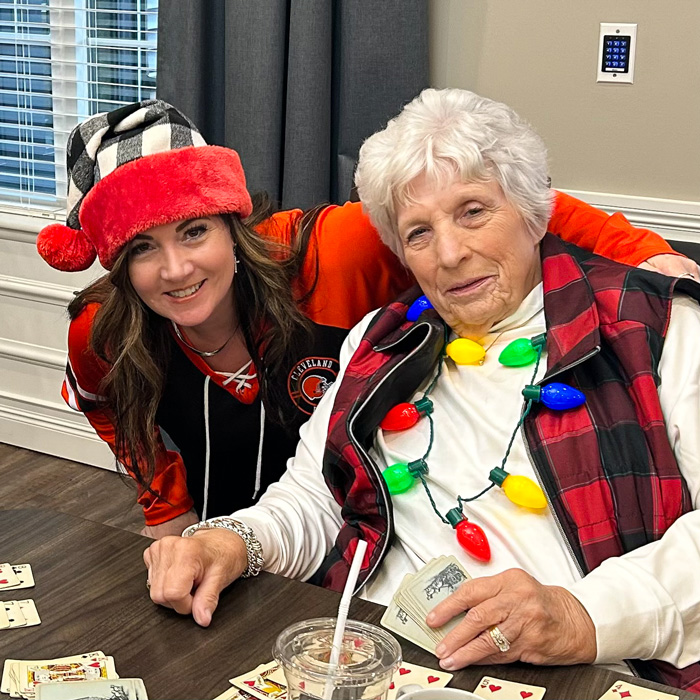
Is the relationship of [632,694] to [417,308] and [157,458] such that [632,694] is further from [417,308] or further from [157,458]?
[157,458]

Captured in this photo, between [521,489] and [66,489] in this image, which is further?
[66,489]

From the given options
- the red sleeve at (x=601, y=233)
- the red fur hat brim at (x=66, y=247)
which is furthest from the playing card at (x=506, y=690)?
the red fur hat brim at (x=66, y=247)

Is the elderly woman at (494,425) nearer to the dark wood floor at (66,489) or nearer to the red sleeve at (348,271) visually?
the red sleeve at (348,271)

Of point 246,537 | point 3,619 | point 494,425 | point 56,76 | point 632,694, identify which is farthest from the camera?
point 56,76

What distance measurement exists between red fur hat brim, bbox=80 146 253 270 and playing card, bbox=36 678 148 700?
2.99ft

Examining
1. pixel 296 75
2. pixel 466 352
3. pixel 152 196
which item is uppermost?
pixel 296 75

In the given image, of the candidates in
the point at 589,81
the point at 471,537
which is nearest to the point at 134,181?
the point at 471,537

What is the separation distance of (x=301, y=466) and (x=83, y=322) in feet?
1.99

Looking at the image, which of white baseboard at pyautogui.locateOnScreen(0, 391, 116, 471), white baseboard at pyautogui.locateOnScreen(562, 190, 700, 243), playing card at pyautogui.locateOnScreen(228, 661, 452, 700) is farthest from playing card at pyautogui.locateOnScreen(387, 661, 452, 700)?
white baseboard at pyautogui.locateOnScreen(0, 391, 116, 471)

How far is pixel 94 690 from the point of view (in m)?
1.13

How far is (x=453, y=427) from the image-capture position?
1684 millimetres

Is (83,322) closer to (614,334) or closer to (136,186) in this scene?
(136,186)

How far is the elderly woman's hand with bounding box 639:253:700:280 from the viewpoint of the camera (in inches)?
69.7

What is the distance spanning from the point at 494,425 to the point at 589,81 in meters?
1.38
